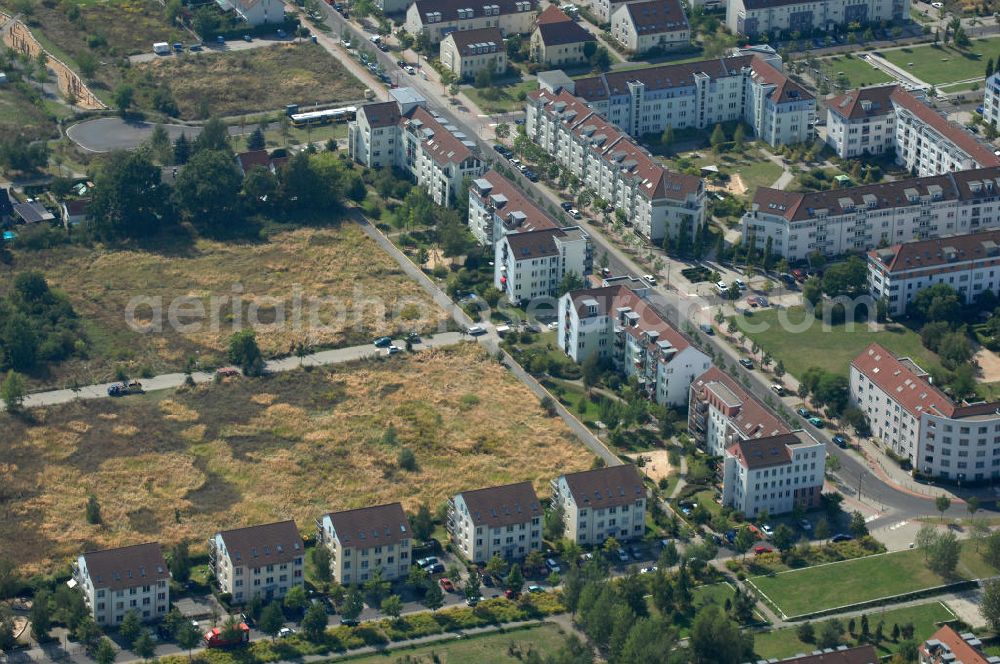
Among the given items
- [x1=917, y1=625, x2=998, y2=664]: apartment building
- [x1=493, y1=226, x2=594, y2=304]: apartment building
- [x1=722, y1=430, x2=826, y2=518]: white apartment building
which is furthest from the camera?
[x1=493, y1=226, x2=594, y2=304]: apartment building

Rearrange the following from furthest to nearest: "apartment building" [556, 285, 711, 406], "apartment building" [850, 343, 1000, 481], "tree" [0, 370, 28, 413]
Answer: "apartment building" [556, 285, 711, 406], "tree" [0, 370, 28, 413], "apartment building" [850, 343, 1000, 481]

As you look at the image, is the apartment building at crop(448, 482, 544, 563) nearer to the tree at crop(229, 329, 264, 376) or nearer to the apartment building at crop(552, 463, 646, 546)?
the apartment building at crop(552, 463, 646, 546)

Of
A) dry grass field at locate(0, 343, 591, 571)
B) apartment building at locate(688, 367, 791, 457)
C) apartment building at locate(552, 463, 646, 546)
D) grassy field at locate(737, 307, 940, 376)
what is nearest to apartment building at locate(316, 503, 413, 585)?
dry grass field at locate(0, 343, 591, 571)

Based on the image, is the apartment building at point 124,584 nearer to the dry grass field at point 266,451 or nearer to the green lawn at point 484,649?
the dry grass field at point 266,451

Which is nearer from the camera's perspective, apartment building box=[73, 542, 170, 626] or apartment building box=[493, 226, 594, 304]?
apartment building box=[73, 542, 170, 626]

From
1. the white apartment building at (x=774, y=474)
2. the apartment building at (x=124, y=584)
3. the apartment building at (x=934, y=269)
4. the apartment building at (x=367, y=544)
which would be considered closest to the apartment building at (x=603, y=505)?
the white apartment building at (x=774, y=474)

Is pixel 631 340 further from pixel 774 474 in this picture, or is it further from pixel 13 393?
pixel 13 393
